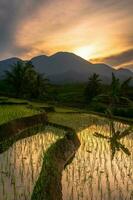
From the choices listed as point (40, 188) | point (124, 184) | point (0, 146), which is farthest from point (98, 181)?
point (0, 146)

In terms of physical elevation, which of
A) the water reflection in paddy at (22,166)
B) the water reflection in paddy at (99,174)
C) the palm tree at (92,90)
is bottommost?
the water reflection in paddy at (99,174)

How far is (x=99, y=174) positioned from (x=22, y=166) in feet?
10.3

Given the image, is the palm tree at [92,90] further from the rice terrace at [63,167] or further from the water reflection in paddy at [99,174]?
the water reflection in paddy at [99,174]

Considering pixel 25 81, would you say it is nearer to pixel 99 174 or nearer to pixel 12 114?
pixel 12 114

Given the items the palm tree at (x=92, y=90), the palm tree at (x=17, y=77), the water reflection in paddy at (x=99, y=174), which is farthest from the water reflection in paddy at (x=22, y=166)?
the palm tree at (x=92, y=90)

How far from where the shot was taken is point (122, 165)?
16844 mm

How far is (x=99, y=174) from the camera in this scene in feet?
49.0

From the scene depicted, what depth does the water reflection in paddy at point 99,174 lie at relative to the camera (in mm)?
12117

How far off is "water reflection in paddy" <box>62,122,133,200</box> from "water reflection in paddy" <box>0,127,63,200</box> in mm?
1225

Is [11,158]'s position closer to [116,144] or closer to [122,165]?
[122,165]

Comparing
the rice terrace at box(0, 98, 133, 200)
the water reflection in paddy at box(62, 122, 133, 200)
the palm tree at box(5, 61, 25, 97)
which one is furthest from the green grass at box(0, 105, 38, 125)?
the palm tree at box(5, 61, 25, 97)

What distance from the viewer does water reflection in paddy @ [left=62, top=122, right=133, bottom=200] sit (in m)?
12.1

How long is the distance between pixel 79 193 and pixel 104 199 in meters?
0.90

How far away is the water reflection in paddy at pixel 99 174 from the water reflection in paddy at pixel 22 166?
4.02ft
